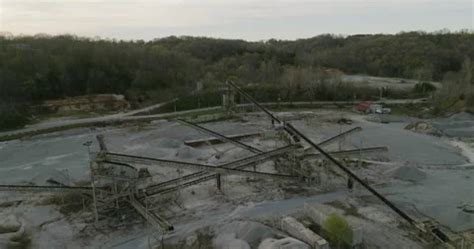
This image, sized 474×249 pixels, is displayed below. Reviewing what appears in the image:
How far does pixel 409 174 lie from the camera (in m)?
26.0

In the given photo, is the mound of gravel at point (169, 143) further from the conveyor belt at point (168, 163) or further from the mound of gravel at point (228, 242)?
the mound of gravel at point (228, 242)

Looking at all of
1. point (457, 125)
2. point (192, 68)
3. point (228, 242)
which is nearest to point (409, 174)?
point (228, 242)

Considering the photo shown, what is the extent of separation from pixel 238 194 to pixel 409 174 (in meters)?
10.9

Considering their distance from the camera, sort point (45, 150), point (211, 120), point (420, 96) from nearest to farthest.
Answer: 1. point (45, 150)
2. point (211, 120)
3. point (420, 96)

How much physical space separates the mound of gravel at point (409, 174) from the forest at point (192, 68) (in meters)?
25.1

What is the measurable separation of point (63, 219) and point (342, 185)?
51.9 feet

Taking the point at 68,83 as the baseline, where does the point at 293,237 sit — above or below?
below

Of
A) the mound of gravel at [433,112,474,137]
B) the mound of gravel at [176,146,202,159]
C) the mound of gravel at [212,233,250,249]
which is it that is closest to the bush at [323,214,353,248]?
the mound of gravel at [212,233,250,249]

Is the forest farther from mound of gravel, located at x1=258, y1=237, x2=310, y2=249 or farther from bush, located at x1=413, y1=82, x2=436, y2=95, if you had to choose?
mound of gravel, located at x1=258, y1=237, x2=310, y2=249

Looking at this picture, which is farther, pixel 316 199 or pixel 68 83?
pixel 68 83

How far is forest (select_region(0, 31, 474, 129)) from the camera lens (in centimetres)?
5197

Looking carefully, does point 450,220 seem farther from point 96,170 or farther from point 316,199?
point 96,170

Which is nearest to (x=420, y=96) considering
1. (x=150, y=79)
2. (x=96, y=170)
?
(x=150, y=79)

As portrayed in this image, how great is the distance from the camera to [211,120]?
144ft
